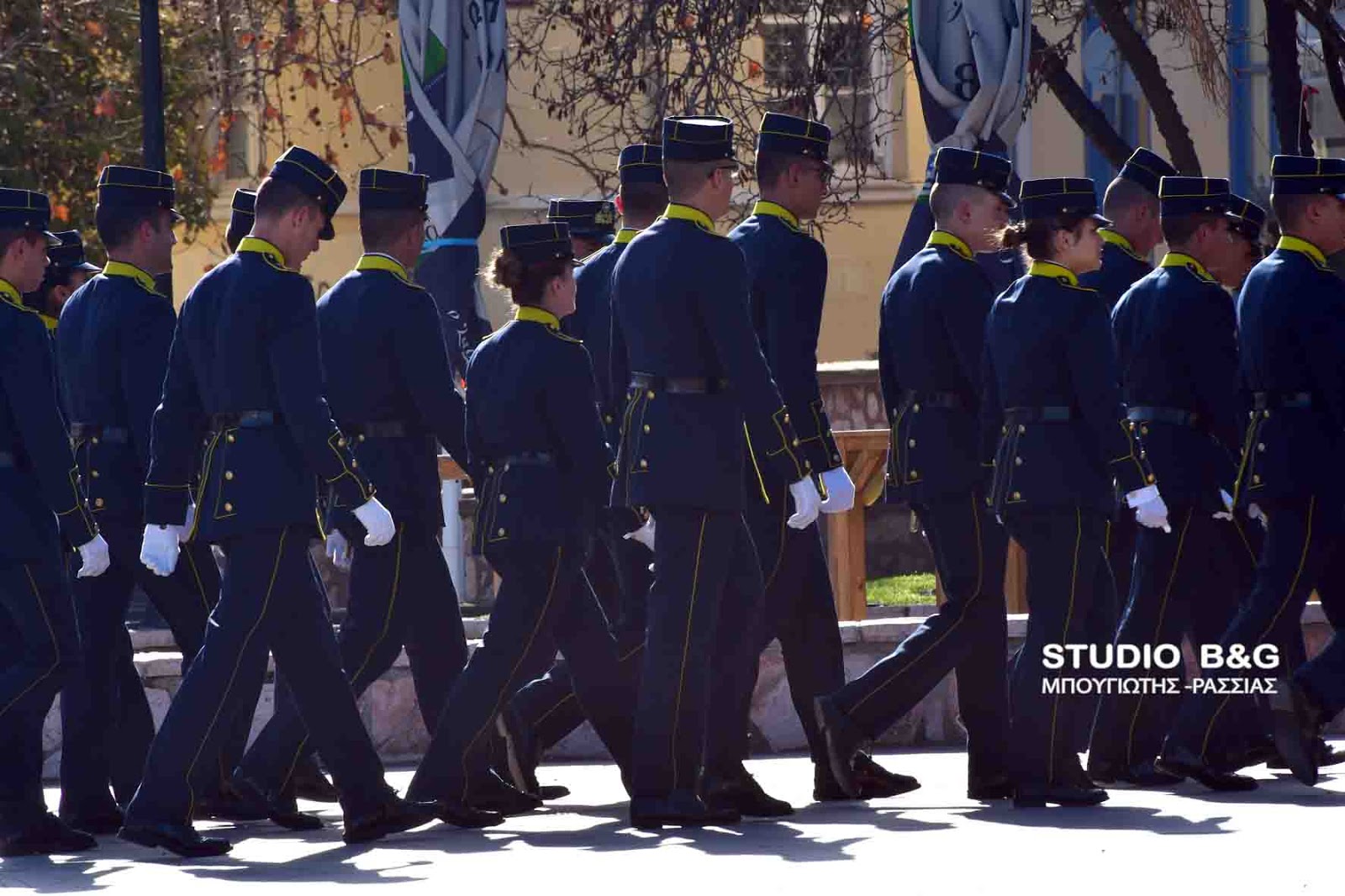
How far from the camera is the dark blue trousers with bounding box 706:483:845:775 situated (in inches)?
348

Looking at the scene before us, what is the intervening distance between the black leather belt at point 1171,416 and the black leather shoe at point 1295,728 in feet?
3.00

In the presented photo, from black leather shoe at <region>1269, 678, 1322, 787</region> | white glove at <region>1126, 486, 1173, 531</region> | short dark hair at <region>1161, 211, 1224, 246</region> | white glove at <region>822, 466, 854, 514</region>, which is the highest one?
short dark hair at <region>1161, 211, 1224, 246</region>

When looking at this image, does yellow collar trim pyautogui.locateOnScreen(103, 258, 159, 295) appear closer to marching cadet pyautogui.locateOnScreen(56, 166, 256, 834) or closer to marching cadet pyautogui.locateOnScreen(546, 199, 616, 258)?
marching cadet pyautogui.locateOnScreen(56, 166, 256, 834)

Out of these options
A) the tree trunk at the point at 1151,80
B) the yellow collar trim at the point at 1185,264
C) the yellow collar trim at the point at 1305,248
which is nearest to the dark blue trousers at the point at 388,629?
the yellow collar trim at the point at 1185,264

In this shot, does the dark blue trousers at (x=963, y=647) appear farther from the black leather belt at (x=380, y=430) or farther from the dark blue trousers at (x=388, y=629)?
the black leather belt at (x=380, y=430)

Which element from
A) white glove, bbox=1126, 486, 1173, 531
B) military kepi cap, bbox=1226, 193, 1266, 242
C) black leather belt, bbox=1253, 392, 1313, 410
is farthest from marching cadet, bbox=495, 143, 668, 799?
black leather belt, bbox=1253, 392, 1313, 410

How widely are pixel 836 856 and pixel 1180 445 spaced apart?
221 cm

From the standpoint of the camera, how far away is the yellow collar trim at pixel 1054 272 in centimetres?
881

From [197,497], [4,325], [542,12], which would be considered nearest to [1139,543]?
[197,497]

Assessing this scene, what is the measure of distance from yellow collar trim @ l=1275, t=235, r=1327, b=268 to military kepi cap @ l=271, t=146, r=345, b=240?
10.2 ft

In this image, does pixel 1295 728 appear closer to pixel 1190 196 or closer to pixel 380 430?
pixel 1190 196

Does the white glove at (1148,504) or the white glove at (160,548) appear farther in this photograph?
the white glove at (1148,504)

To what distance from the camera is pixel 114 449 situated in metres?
9.05

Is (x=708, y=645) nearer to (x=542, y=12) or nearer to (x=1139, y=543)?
(x=1139, y=543)
